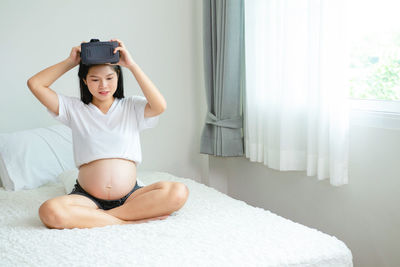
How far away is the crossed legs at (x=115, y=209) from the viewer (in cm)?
160

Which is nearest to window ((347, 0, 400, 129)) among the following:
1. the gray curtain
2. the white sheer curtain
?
the white sheer curtain

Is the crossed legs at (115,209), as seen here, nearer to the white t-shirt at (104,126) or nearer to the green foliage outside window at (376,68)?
the white t-shirt at (104,126)

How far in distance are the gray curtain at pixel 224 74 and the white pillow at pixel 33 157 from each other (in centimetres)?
78

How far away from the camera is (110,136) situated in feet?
6.07

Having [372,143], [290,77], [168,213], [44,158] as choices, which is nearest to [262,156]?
[290,77]

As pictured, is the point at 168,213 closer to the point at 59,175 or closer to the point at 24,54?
the point at 59,175

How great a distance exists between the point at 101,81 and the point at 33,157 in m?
0.79

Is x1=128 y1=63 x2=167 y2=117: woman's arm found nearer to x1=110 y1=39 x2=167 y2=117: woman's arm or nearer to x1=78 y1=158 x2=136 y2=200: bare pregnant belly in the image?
x1=110 y1=39 x2=167 y2=117: woman's arm

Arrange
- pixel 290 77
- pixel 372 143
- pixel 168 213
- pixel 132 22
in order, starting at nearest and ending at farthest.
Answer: pixel 168 213 < pixel 372 143 < pixel 290 77 < pixel 132 22

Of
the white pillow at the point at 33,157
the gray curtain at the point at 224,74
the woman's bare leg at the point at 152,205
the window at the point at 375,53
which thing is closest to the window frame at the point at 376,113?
the window at the point at 375,53

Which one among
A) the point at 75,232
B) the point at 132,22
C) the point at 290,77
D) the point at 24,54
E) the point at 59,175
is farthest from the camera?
the point at 132,22

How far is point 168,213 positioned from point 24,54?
138cm

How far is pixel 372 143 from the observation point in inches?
75.1

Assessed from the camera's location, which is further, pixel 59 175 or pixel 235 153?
pixel 235 153
